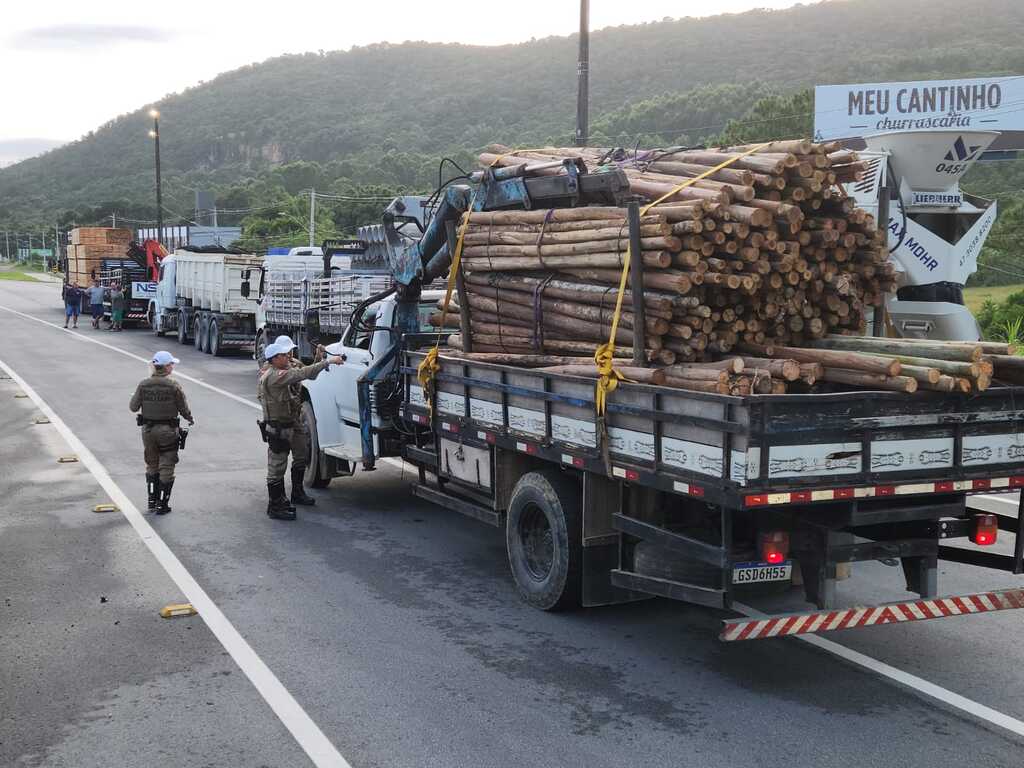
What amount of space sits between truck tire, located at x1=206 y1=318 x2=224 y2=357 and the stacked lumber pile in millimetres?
19376

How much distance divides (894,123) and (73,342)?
2338 cm

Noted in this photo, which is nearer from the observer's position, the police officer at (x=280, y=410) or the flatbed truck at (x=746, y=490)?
the flatbed truck at (x=746, y=490)

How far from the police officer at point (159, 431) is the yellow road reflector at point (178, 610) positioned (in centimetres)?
324

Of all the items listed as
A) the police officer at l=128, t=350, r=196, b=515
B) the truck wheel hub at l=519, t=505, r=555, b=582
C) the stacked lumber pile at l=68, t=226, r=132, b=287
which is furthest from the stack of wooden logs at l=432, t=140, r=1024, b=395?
the stacked lumber pile at l=68, t=226, r=132, b=287

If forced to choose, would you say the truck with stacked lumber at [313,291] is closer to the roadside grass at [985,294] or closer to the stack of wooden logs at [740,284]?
the stack of wooden logs at [740,284]

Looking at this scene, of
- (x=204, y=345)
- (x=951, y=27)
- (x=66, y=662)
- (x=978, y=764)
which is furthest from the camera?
(x=951, y=27)

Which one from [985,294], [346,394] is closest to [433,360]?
[346,394]

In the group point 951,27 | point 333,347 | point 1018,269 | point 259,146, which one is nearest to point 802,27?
point 951,27

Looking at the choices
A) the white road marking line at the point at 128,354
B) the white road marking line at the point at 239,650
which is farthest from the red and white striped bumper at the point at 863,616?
the white road marking line at the point at 128,354

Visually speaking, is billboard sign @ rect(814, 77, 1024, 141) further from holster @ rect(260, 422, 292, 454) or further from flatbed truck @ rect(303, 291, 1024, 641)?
flatbed truck @ rect(303, 291, 1024, 641)

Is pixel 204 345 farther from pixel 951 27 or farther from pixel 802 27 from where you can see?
pixel 802 27

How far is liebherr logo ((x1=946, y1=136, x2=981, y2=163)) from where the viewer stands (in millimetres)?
14141

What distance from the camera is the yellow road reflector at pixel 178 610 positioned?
7.87 m

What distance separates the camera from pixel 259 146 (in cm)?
14112
